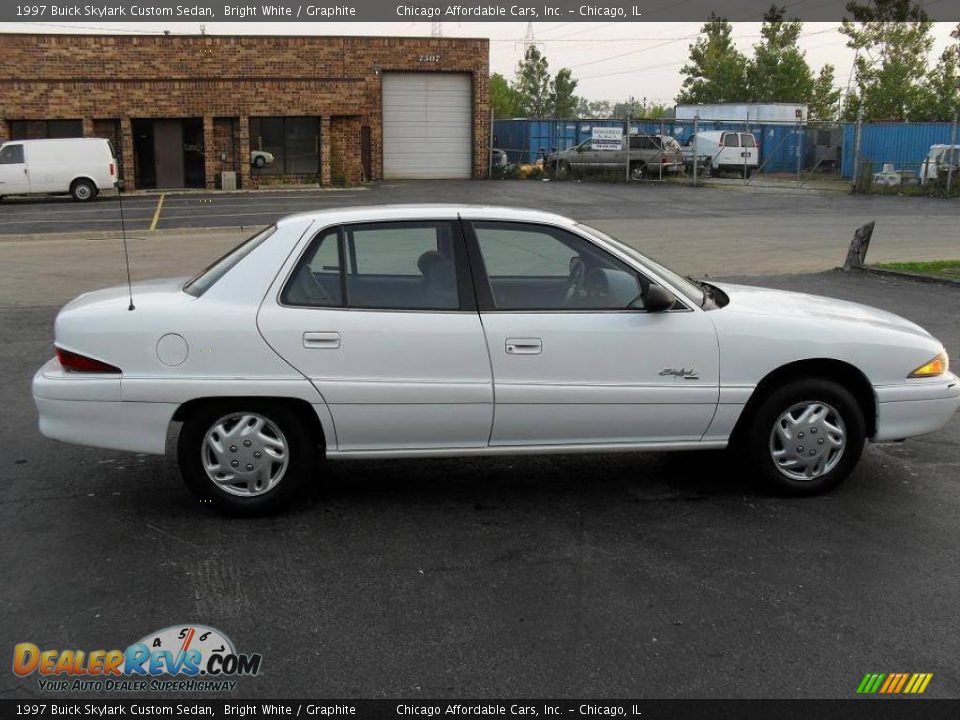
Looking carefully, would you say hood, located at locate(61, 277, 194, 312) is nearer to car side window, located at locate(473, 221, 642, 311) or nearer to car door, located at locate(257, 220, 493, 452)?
car door, located at locate(257, 220, 493, 452)

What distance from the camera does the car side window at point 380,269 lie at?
5.02 m

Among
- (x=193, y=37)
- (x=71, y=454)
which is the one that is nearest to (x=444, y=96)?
(x=193, y=37)

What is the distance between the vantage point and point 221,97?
36406mm

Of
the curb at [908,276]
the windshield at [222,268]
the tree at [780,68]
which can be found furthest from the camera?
the tree at [780,68]

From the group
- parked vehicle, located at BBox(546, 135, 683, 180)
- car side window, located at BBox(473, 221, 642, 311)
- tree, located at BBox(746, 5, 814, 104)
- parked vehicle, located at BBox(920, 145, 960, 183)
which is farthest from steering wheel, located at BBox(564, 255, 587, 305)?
tree, located at BBox(746, 5, 814, 104)

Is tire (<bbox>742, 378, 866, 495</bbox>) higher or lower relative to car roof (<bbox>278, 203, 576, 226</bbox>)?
lower

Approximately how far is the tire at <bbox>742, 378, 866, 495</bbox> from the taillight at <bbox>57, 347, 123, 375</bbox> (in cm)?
333

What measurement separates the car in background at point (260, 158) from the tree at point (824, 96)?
149 ft

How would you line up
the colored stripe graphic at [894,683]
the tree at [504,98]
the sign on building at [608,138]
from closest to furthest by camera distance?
the colored stripe graphic at [894,683], the sign on building at [608,138], the tree at [504,98]

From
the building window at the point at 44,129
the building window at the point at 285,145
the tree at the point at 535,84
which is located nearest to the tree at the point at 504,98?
the tree at the point at 535,84

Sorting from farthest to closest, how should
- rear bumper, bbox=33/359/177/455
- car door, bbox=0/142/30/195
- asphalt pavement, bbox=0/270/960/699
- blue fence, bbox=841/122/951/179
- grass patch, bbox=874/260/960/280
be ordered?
blue fence, bbox=841/122/951/179 → car door, bbox=0/142/30/195 → grass patch, bbox=874/260/960/280 → rear bumper, bbox=33/359/177/455 → asphalt pavement, bbox=0/270/960/699

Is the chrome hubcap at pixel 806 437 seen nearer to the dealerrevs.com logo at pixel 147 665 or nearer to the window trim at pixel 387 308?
the window trim at pixel 387 308

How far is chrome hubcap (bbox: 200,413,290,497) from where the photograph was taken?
16.1 feet
